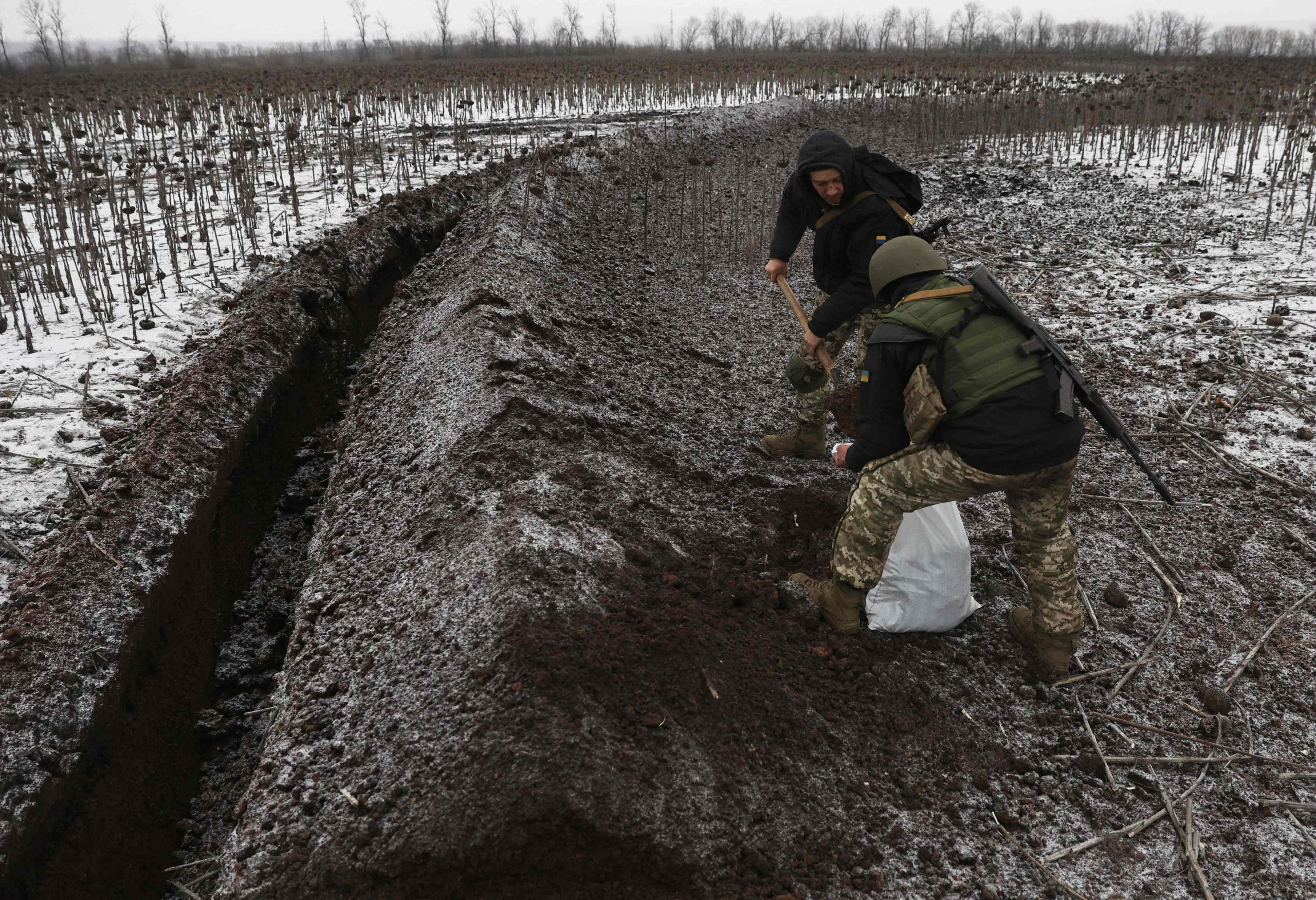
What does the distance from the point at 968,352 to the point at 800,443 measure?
5.81 ft

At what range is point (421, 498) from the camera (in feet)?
11.2

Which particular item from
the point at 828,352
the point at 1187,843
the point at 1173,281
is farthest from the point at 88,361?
the point at 1173,281

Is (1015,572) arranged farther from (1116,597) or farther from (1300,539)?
(1300,539)

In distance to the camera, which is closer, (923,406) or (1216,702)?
(923,406)

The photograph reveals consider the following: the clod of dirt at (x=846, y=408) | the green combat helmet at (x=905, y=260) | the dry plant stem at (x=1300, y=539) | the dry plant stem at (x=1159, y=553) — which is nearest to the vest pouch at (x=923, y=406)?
the green combat helmet at (x=905, y=260)

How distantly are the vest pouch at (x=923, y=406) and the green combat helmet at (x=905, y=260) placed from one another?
1.25 ft

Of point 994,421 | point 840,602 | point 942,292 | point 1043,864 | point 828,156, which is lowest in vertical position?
point 1043,864

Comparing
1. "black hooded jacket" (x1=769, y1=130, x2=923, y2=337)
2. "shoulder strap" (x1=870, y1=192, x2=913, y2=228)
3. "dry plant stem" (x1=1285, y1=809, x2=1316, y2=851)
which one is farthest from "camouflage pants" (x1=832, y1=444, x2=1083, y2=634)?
"shoulder strap" (x1=870, y1=192, x2=913, y2=228)

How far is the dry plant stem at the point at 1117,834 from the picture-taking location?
2207 mm

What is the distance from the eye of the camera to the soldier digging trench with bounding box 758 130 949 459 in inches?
133

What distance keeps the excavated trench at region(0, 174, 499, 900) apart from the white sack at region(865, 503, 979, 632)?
2.61 metres

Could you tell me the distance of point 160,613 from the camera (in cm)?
315

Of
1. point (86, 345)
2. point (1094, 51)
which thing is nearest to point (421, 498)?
point (86, 345)

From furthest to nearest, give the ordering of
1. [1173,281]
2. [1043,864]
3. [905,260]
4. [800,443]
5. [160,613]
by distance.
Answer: [1173,281] → [800,443] → [160,613] → [905,260] → [1043,864]
